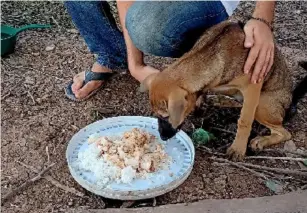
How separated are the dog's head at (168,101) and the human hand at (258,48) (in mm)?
379

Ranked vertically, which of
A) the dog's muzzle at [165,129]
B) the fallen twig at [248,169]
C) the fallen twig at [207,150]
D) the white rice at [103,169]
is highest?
the dog's muzzle at [165,129]

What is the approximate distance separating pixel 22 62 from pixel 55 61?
247 millimetres

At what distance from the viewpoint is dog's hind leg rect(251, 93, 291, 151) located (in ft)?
11.1

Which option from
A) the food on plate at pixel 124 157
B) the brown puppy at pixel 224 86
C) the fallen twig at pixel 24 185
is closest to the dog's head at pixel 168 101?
the brown puppy at pixel 224 86

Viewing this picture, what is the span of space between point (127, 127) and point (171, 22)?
0.67 meters

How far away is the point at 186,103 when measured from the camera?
9.76ft

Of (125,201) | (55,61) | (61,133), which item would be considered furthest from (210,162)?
(55,61)

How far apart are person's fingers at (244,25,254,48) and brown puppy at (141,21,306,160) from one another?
0.03 metres

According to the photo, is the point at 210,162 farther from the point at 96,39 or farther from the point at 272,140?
the point at 96,39

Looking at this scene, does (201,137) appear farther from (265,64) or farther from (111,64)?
(111,64)

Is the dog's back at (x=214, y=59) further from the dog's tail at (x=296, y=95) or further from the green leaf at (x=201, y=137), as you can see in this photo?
the dog's tail at (x=296, y=95)

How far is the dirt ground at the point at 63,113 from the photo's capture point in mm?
3096

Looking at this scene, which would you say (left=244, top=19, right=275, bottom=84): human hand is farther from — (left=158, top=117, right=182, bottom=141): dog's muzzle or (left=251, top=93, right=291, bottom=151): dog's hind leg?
(left=158, top=117, right=182, bottom=141): dog's muzzle

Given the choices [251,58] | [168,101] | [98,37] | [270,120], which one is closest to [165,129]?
[168,101]
